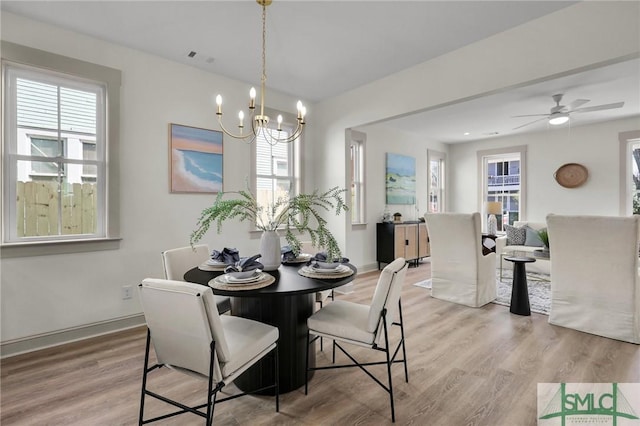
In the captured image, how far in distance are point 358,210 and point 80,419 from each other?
443cm

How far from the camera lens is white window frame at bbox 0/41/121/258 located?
249 centimetres

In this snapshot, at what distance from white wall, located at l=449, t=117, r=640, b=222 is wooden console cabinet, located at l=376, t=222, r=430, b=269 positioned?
6.84ft

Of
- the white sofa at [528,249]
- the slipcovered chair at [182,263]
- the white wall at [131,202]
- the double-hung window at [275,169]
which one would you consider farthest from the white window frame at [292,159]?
the white sofa at [528,249]

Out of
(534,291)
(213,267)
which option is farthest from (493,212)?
(213,267)

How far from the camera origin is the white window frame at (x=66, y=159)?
2486mm

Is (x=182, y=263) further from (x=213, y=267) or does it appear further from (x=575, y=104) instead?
(x=575, y=104)

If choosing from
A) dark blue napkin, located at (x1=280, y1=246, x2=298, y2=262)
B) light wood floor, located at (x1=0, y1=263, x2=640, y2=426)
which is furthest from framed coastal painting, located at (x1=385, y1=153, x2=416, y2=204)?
dark blue napkin, located at (x1=280, y1=246, x2=298, y2=262)

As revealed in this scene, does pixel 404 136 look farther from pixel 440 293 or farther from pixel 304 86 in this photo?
pixel 440 293

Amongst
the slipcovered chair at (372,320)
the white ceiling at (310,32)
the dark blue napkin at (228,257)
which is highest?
the white ceiling at (310,32)

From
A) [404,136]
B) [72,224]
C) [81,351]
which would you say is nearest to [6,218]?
[72,224]

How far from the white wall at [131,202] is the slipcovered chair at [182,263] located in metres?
0.85

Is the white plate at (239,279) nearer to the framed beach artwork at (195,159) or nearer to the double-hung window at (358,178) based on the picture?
the framed beach artwork at (195,159)

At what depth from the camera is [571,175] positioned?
5.77 meters

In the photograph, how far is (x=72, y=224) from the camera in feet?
9.18
